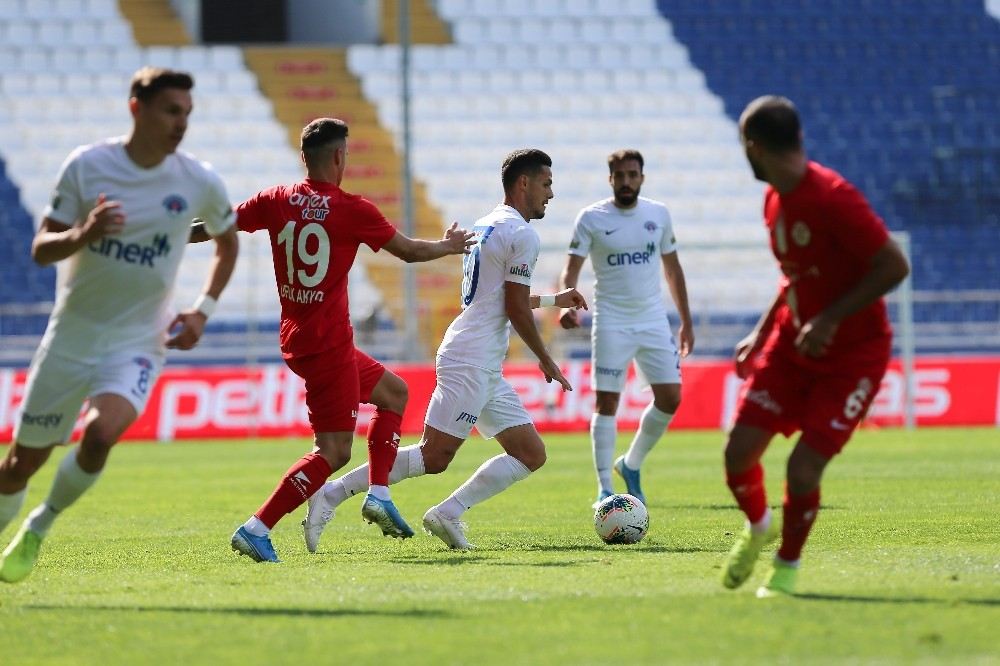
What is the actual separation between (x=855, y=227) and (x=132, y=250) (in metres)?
2.92

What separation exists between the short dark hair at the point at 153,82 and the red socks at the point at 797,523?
2997 mm

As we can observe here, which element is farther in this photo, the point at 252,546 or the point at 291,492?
the point at 291,492

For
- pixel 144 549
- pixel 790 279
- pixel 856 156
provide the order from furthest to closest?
1. pixel 856 156
2. pixel 144 549
3. pixel 790 279

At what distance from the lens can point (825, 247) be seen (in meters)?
6.32

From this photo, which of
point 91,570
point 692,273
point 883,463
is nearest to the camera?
point 91,570

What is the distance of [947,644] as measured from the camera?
205 inches

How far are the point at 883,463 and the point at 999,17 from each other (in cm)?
1952

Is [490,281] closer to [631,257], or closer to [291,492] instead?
[291,492]

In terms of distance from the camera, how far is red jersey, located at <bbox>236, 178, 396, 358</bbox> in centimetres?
834

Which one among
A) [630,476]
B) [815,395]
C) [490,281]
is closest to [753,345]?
[815,395]

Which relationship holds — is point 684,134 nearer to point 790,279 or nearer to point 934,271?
point 934,271

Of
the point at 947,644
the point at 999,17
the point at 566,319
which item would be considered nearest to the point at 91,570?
the point at 566,319

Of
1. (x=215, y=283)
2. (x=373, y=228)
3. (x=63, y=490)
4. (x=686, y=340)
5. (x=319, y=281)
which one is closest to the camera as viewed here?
(x=63, y=490)

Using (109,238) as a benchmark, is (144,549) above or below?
below
